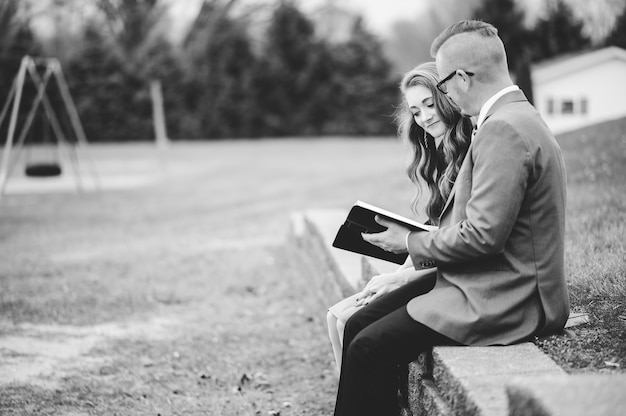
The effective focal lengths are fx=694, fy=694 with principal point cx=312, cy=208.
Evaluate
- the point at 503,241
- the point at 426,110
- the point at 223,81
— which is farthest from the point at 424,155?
the point at 223,81

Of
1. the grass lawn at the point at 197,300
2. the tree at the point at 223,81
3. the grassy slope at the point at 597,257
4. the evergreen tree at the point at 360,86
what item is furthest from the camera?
the evergreen tree at the point at 360,86

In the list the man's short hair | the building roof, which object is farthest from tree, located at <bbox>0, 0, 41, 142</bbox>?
the man's short hair

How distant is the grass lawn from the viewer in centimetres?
396

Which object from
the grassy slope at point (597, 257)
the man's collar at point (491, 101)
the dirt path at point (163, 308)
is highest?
the man's collar at point (491, 101)

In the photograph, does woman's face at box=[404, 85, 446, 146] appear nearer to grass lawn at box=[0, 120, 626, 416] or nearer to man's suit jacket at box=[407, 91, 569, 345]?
man's suit jacket at box=[407, 91, 569, 345]

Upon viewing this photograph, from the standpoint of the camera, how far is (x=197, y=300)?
6387 millimetres

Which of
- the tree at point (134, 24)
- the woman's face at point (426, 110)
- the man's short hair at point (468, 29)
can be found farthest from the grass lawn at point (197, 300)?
the tree at point (134, 24)

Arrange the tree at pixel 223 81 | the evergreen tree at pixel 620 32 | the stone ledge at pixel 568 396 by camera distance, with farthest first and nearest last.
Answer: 1. the tree at pixel 223 81
2. the evergreen tree at pixel 620 32
3. the stone ledge at pixel 568 396

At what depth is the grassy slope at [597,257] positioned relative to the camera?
2.83m

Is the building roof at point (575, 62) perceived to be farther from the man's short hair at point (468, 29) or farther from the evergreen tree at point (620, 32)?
the man's short hair at point (468, 29)

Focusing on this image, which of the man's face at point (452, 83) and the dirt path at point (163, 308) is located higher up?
the man's face at point (452, 83)

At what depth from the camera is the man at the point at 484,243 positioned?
2502 millimetres

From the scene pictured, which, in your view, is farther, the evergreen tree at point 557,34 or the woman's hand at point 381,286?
the evergreen tree at point 557,34

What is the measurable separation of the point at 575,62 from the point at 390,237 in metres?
14.6
